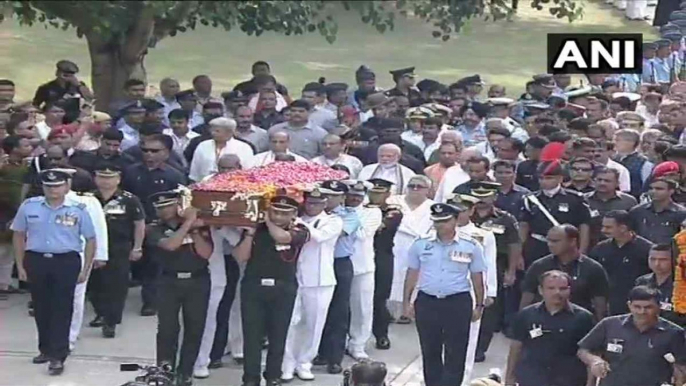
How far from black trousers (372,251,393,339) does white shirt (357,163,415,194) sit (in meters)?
0.88

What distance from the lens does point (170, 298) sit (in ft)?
40.3

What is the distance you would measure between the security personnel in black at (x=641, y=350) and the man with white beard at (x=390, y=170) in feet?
14.3

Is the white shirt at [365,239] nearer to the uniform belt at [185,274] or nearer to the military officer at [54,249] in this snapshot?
the uniform belt at [185,274]

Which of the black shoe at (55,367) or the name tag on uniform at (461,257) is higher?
the name tag on uniform at (461,257)

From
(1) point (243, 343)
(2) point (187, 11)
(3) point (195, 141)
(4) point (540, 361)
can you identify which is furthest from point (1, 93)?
(2) point (187, 11)

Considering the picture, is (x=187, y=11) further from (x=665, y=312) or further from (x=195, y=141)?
(x=195, y=141)

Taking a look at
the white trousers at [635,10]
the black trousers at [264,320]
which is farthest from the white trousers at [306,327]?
the white trousers at [635,10]

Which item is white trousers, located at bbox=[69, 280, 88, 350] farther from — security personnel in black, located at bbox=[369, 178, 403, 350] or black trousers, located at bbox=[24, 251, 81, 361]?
security personnel in black, located at bbox=[369, 178, 403, 350]

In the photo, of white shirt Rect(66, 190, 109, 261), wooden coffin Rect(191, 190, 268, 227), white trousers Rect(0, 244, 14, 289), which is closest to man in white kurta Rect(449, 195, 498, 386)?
wooden coffin Rect(191, 190, 268, 227)

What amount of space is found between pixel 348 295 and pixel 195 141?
138 inches

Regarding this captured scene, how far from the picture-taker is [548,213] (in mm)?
13523

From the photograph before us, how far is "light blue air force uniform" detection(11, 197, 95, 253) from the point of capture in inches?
500

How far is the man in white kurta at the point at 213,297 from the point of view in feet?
41.5

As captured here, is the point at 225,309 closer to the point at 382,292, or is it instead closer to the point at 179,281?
the point at 179,281
